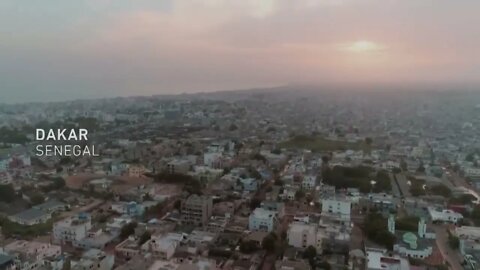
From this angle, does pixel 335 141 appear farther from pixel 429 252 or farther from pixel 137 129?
pixel 429 252

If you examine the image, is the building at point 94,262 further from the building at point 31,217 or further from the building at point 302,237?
the building at point 302,237

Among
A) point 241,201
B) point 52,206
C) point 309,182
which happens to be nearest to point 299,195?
point 309,182

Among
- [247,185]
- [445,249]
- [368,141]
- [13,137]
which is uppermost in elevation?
[13,137]

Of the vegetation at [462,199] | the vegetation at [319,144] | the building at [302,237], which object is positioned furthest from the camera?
the vegetation at [319,144]

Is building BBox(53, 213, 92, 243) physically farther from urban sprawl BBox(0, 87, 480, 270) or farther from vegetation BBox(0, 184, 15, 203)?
vegetation BBox(0, 184, 15, 203)

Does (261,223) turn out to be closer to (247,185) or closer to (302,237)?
(302,237)

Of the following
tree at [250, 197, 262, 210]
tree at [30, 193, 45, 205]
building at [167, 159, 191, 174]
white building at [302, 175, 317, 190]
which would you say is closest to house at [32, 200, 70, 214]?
tree at [30, 193, 45, 205]

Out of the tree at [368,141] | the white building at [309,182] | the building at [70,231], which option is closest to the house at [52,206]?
the building at [70,231]
